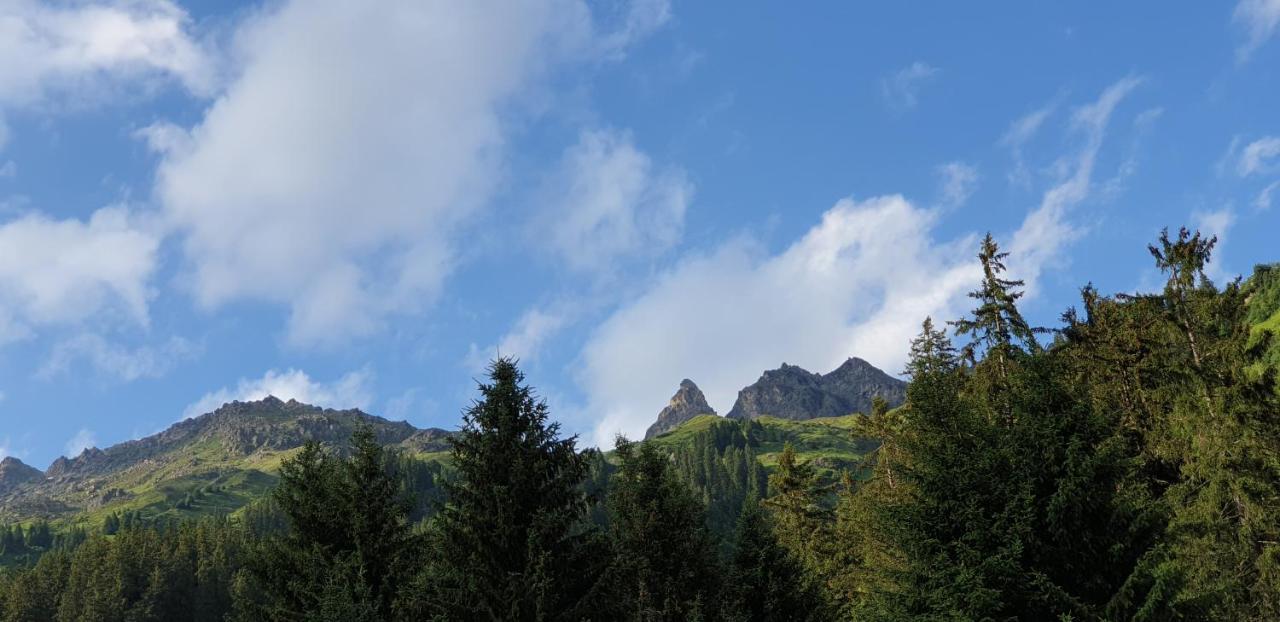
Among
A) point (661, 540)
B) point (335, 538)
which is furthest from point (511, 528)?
point (335, 538)

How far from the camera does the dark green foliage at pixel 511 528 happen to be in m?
Result: 23.5

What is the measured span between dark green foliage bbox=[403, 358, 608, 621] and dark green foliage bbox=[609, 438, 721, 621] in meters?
5.35

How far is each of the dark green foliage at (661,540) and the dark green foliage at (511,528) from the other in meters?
5.35

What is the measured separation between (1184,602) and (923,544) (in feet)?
23.1

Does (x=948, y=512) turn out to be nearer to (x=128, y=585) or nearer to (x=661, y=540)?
(x=661, y=540)

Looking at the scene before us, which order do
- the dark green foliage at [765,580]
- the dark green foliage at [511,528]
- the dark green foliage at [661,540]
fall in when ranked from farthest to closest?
the dark green foliage at [765,580] → the dark green foliage at [661,540] → the dark green foliage at [511,528]

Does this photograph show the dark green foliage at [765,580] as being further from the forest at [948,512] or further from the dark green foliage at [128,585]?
the dark green foliage at [128,585]

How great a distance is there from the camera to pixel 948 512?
86.6ft

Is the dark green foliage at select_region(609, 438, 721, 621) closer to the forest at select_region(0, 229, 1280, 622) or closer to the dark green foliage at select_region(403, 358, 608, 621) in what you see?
the forest at select_region(0, 229, 1280, 622)

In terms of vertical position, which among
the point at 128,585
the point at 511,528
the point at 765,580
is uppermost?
the point at 128,585

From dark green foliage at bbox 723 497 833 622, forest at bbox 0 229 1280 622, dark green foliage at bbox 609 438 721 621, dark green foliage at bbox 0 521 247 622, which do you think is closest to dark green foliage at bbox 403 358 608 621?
forest at bbox 0 229 1280 622

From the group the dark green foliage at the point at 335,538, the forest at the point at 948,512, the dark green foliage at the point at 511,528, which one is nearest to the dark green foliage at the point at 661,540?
the forest at the point at 948,512

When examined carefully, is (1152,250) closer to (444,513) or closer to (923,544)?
(923,544)

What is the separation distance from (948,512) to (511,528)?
1423 cm
